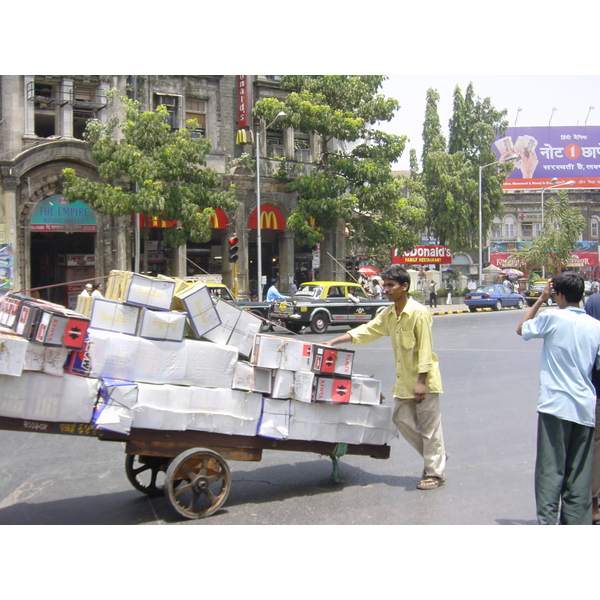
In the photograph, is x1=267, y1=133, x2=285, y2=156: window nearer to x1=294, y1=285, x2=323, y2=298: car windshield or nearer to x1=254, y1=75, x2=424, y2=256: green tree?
x1=254, y1=75, x2=424, y2=256: green tree

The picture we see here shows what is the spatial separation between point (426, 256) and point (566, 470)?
3460 centimetres

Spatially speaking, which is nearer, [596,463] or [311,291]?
[596,463]

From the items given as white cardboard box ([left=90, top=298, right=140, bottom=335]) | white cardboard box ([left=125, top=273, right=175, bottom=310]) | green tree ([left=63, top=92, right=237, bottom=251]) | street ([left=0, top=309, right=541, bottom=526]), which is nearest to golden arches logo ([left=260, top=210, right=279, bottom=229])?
green tree ([left=63, top=92, right=237, bottom=251])

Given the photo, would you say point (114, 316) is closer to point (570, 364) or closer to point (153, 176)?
point (570, 364)

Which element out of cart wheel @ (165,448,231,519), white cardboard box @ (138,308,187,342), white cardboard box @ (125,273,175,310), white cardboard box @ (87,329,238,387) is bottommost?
cart wheel @ (165,448,231,519)

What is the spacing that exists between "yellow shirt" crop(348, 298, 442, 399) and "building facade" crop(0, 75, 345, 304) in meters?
16.5

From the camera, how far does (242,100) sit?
1064 inches

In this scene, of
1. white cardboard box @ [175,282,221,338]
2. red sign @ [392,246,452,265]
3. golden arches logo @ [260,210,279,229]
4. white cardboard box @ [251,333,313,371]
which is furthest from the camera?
red sign @ [392,246,452,265]

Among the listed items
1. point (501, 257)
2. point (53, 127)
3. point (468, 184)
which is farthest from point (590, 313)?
point (501, 257)

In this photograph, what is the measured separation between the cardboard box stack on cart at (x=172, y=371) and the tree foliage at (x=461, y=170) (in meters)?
36.0

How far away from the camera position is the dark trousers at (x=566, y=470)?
4066 mm

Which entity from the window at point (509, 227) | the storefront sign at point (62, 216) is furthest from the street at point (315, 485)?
the window at point (509, 227)

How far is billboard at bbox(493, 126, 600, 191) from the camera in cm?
5522

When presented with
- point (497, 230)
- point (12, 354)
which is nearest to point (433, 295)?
point (497, 230)
